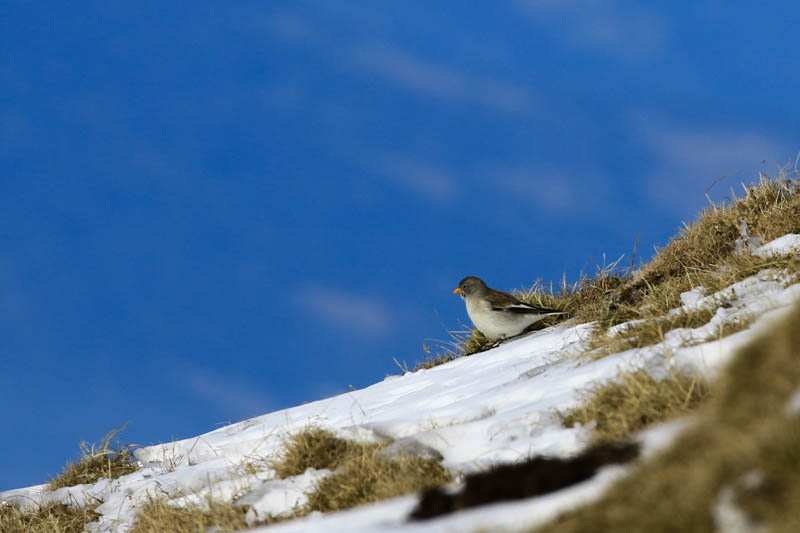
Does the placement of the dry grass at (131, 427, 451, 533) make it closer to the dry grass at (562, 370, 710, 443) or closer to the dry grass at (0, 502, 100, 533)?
the dry grass at (562, 370, 710, 443)

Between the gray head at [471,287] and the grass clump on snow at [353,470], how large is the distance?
4587 millimetres

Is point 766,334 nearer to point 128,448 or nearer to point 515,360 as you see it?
point 515,360

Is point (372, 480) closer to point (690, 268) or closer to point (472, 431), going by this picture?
point (472, 431)

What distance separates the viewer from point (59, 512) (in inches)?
294

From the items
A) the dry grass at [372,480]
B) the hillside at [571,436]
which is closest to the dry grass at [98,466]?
the hillside at [571,436]

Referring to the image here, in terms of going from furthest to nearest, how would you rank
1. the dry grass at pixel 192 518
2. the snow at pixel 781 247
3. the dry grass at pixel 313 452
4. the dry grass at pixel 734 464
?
the snow at pixel 781 247, the dry grass at pixel 313 452, the dry grass at pixel 192 518, the dry grass at pixel 734 464

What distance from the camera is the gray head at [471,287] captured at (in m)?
10.0

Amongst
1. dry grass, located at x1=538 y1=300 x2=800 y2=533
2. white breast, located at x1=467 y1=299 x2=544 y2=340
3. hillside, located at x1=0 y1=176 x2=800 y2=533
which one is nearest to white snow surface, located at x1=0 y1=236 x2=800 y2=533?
hillside, located at x1=0 y1=176 x2=800 y2=533

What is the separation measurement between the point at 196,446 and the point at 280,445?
230cm

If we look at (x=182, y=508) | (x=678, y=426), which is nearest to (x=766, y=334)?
(x=678, y=426)

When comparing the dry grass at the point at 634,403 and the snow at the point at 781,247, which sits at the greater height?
the snow at the point at 781,247

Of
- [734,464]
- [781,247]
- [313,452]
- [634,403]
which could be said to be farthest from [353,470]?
[781,247]

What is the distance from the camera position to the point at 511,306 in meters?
9.59

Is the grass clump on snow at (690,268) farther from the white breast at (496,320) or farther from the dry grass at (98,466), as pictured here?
the dry grass at (98,466)
